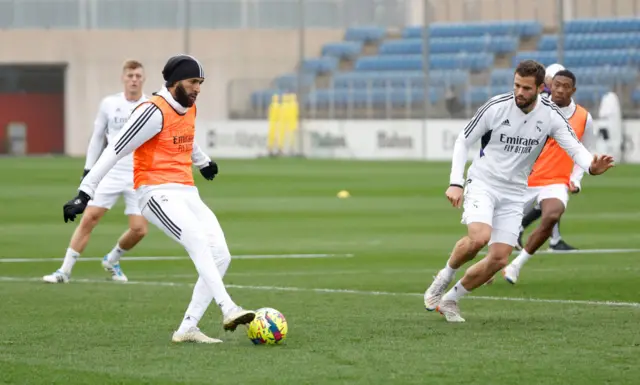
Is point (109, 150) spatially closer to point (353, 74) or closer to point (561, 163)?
point (561, 163)

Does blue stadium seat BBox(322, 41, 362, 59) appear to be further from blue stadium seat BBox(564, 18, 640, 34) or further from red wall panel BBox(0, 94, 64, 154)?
red wall panel BBox(0, 94, 64, 154)

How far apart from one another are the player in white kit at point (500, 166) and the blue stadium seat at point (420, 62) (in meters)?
36.8

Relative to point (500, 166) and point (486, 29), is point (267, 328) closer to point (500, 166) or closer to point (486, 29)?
point (500, 166)

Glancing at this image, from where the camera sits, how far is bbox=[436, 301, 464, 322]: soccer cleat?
1097 centimetres

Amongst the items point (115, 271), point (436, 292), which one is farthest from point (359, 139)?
point (436, 292)

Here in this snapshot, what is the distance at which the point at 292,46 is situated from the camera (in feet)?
182

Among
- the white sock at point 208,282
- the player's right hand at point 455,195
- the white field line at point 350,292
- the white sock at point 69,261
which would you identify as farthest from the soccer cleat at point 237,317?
the white sock at point 69,261

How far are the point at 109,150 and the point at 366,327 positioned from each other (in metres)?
2.36

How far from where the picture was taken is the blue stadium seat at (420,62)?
47.8 metres

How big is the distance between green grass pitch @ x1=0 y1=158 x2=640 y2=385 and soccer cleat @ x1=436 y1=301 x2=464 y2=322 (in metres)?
0.12

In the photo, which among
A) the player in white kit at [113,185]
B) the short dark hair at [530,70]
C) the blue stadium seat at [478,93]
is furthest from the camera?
the blue stadium seat at [478,93]

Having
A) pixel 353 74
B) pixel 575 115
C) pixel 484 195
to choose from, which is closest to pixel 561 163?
pixel 575 115

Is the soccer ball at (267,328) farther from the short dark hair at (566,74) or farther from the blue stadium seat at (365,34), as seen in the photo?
the blue stadium seat at (365,34)

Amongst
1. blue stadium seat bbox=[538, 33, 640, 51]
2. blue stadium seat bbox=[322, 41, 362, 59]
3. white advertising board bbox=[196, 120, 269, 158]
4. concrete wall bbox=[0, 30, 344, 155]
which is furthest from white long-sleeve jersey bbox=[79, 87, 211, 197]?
concrete wall bbox=[0, 30, 344, 155]
